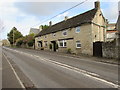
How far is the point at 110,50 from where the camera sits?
1800 cm

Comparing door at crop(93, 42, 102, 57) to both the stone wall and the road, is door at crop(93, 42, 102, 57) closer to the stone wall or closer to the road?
the stone wall

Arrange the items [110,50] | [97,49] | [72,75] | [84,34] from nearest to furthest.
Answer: [72,75] → [110,50] → [97,49] → [84,34]

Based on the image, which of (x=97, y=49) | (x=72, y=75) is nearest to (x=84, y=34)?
(x=97, y=49)

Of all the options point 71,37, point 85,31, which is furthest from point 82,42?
point 71,37

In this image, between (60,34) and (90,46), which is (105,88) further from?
(60,34)

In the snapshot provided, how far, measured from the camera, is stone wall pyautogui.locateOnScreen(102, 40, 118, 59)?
56.8 ft

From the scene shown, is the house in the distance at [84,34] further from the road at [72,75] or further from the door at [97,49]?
the road at [72,75]

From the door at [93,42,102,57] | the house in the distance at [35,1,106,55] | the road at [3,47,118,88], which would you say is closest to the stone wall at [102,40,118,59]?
the door at [93,42,102,57]

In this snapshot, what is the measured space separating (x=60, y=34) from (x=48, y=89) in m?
25.9

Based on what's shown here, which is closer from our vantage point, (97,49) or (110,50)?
(110,50)

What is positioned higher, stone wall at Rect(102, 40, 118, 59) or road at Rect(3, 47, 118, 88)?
stone wall at Rect(102, 40, 118, 59)

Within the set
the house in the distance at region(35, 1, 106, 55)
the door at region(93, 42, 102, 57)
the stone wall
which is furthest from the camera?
the house in the distance at region(35, 1, 106, 55)

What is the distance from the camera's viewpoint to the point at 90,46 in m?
22.4

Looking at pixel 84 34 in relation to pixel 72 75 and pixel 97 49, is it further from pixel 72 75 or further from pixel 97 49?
pixel 72 75
